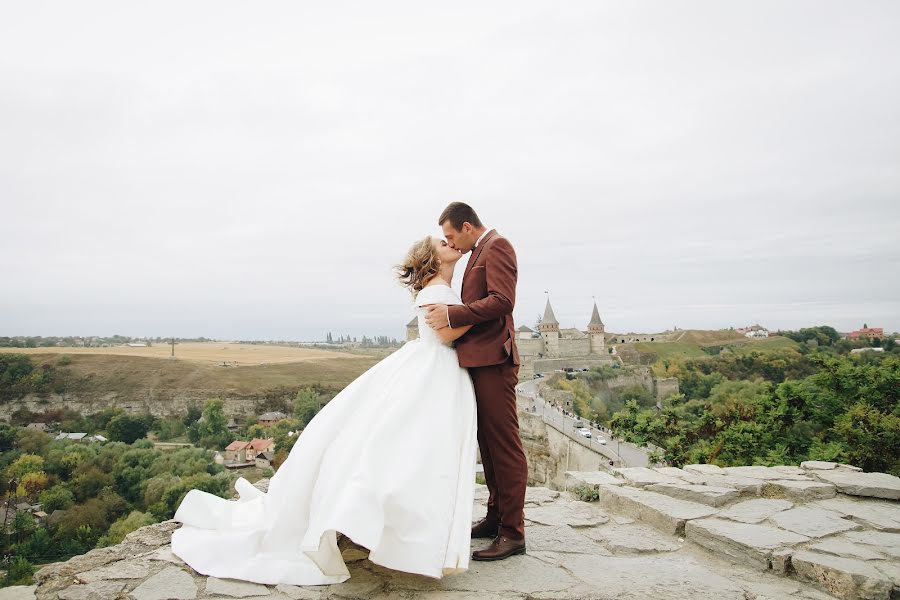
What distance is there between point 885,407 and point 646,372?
222 feet

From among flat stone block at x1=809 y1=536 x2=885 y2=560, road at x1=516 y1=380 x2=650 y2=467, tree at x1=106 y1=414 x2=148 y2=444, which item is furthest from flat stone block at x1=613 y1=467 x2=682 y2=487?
tree at x1=106 y1=414 x2=148 y2=444

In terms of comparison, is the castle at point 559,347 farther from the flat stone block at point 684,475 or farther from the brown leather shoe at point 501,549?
the brown leather shoe at point 501,549

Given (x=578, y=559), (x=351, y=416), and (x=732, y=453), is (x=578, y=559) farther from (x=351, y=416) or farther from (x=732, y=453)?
(x=732, y=453)

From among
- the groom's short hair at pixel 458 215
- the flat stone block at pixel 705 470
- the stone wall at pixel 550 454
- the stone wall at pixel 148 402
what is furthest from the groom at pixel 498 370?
the stone wall at pixel 148 402

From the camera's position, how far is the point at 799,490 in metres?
3.82

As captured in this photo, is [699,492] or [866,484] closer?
[699,492]

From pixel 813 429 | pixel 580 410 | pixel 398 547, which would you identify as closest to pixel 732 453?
pixel 813 429

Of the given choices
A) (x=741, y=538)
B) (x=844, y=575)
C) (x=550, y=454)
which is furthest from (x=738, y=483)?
(x=550, y=454)

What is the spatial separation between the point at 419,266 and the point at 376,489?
1.33 metres

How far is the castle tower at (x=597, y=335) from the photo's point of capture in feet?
283

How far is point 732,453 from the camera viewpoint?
615 centimetres

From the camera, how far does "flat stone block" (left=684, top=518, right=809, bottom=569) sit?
272 centimetres

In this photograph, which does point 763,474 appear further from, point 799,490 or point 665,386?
point 665,386


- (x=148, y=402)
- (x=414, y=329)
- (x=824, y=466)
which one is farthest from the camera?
(x=148, y=402)
